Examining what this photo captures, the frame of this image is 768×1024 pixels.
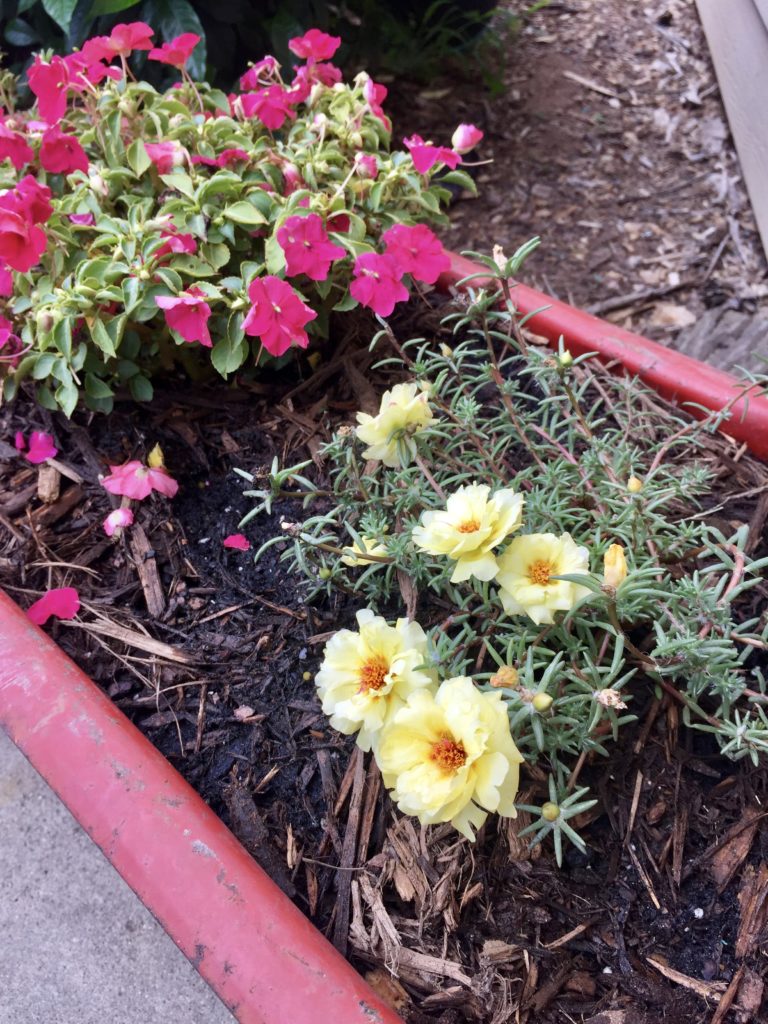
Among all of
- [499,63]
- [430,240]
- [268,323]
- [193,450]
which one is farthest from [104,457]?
[499,63]

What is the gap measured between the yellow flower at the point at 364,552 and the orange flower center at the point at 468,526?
0.50 feet

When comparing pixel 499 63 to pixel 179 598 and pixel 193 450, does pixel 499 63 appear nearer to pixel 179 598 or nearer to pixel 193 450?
pixel 193 450

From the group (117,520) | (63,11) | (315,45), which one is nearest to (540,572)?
(117,520)

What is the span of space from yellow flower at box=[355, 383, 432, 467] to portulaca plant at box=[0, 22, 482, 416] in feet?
0.82

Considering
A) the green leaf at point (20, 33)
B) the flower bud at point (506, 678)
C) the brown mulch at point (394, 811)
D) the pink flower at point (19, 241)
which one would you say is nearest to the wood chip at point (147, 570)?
the brown mulch at point (394, 811)

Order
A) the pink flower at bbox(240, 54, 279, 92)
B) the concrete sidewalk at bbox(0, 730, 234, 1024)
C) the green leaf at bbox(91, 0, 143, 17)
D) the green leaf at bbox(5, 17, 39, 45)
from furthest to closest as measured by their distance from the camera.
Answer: the green leaf at bbox(5, 17, 39, 45), the green leaf at bbox(91, 0, 143, 17), the pink flower at bbox(240, 54, 279, 92), the concrete sidewalk at bbox(0, 730, 234, 1024)

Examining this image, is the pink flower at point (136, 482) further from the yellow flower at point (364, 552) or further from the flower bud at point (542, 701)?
the flower bud at point (542, 701)

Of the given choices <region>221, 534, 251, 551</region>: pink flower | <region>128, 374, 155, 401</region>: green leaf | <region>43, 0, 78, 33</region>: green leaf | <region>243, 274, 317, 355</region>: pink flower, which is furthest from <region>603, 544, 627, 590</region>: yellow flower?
<region>43, 0, 78, 33</region>: green leaf

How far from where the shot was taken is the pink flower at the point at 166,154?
1.48 m

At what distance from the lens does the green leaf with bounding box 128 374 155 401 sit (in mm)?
1525

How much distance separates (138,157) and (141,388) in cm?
42

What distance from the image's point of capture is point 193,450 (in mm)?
1588

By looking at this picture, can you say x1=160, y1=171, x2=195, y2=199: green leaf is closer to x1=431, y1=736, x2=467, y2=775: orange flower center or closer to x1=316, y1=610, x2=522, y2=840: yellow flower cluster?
x1=316, y1=610, x2=522, y2=840: yellow flower cluster

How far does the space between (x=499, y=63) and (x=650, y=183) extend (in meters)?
0.75
